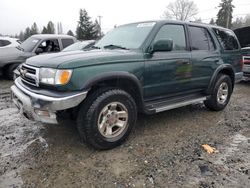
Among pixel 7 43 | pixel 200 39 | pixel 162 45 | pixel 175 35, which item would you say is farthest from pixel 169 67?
pixel 7 43

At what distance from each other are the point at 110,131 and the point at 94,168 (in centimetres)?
66

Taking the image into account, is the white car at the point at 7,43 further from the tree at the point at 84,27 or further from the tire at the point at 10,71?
the tree at the point at 84,27

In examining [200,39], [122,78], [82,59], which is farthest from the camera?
[200,39]

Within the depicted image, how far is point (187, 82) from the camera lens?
475cm

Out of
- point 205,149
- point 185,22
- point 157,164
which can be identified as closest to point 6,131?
point 157,164

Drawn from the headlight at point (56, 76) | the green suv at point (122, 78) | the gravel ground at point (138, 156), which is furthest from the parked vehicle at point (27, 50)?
the headlight at point (56, 76)

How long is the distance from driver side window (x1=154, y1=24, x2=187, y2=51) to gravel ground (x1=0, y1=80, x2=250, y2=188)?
4.83 feet

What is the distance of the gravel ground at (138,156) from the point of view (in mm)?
3035

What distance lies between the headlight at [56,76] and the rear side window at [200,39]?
2.67 metres

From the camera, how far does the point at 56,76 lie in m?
3.29

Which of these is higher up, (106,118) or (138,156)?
(106,118)

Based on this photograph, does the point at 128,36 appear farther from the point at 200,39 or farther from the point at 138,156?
the point at 138,156

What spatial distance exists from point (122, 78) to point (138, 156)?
3.70 ft

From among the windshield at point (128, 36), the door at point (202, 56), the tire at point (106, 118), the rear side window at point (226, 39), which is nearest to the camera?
the tire at point (106, 118)
